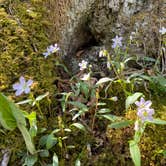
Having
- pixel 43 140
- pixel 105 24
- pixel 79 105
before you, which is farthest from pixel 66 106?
pixel 105 24

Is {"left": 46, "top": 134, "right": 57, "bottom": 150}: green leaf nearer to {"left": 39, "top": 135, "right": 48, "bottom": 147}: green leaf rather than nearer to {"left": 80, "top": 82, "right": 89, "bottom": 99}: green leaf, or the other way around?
{"left": 39, "top": 135, "right": 48, "bottom": 147}: green leaf

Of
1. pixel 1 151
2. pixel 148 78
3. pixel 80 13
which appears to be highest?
pixel 80 13

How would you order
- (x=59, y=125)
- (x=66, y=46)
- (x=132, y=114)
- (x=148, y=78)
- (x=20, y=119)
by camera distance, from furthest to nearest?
(x=66, y=46)
(x=148, y=78)
(x=132, y=114)
(x=59, y=125)
(x=20, y=119)

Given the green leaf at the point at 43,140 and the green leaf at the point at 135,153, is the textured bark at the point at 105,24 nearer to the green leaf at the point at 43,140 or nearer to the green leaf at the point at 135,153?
the green leaf at the point at 43,140

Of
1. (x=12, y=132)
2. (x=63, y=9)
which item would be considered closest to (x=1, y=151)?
(x=12, y=132)

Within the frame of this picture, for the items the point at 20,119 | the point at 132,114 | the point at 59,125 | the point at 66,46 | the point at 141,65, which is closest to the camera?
the point at 20,119

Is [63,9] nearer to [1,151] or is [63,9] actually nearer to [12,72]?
[12,72]

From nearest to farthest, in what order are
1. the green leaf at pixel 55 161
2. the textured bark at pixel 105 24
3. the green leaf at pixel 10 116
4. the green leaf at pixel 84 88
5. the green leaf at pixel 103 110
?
1. the green leaf at pixel 10 116
2. the green leaf at pixel 55 161
3. the green leaf at pixel 103 110
4. the green leaf at pixel 84 88
5. the textured bark at pixel 105 24

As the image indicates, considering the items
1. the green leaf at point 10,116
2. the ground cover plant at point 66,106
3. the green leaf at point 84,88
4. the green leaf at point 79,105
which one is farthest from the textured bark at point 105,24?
the green leaf at point 10,116
